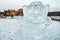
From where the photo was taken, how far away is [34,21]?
1.40 meters

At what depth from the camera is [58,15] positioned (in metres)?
2.21

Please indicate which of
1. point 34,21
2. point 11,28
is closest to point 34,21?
point 34,21

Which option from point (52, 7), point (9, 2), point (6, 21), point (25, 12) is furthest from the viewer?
point (6, 21)

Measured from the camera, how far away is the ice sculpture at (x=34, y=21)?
4.50 ft

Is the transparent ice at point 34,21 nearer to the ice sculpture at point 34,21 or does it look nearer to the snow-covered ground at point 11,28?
the ice sculpture at point 34,21

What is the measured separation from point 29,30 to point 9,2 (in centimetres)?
82

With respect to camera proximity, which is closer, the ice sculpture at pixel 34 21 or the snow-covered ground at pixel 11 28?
the ice sculpture at pixel 34 21

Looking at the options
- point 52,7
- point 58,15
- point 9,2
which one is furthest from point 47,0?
point 9,2

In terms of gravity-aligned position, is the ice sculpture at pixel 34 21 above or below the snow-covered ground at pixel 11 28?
above

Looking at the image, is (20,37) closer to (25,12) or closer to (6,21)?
(25,12)

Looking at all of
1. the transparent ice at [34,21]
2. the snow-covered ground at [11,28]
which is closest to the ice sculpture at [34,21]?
the transparent ice at [34,21]

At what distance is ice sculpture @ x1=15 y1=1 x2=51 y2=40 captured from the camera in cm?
137

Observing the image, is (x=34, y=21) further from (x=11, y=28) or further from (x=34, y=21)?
(x=11, y=28)

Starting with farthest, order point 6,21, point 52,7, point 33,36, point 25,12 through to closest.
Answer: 1. point 6,21
2. point 52,7
3. point 33,36
4. point 25,12
